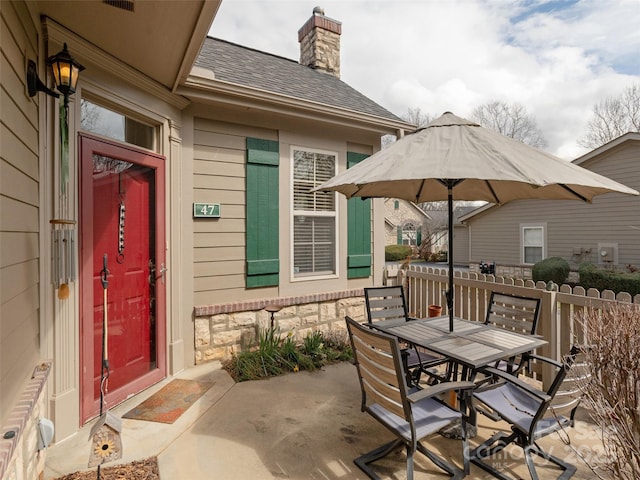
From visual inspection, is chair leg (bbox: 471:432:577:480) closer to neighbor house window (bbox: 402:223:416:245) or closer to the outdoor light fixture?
the outdoor light fixture

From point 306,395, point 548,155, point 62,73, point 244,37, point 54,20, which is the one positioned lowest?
point 306,395

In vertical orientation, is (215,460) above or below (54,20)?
below

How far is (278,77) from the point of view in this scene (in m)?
5.10

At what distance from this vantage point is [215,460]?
232 cm

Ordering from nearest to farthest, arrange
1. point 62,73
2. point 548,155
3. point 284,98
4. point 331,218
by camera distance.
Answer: point 62,73 → point 548,155 → point 284,98 → point 331,218

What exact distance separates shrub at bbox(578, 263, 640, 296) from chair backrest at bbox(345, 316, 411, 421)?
1014 centimetres

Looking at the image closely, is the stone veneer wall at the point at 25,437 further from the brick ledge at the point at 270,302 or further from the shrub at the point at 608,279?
the shrub at the point at 608,279

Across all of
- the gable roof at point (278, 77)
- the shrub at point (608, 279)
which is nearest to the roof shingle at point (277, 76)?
the gable roof at point (278, 77)

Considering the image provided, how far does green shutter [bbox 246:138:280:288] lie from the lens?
4.23 meters

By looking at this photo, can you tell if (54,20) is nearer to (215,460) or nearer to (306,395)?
(215,460)

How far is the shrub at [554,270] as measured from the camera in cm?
1096

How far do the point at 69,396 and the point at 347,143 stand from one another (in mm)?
4248

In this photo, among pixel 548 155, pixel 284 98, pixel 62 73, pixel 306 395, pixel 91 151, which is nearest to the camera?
pixel 62 73

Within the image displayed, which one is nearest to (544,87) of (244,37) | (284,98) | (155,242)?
(244,37)
